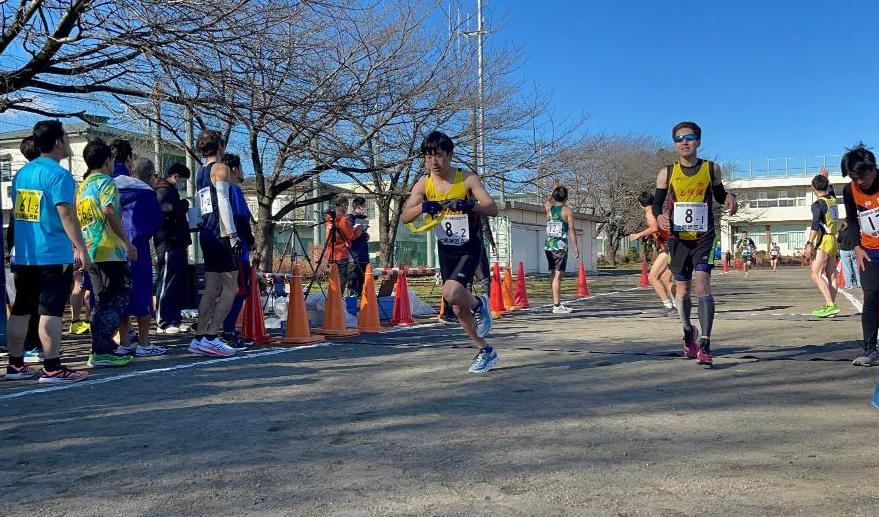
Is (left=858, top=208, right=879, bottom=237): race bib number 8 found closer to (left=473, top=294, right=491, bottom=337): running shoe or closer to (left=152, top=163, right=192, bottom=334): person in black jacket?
(left=473, top=294, right=491, bottom=337): running shoe

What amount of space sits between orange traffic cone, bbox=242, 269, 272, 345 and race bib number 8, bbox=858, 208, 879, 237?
596 cm

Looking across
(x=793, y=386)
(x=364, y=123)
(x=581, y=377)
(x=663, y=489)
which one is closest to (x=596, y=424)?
(x=663, y=489)

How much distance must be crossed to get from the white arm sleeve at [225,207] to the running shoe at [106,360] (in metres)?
1.50

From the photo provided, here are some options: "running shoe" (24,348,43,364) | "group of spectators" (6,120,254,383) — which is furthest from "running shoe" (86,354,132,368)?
"running shoe" (24,348,43,364)

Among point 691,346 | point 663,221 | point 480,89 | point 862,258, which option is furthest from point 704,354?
point 480,89

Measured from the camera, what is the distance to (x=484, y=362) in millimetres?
6047

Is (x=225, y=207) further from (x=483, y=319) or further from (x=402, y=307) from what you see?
(x=402, y=307)

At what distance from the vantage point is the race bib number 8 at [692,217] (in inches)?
252

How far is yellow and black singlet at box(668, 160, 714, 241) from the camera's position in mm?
6410

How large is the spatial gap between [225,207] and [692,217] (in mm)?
4318

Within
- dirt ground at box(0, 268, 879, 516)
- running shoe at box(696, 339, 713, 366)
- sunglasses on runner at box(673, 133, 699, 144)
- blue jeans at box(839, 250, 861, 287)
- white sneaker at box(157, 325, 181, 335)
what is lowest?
dirt ground at box(0, 268, 879, 516)

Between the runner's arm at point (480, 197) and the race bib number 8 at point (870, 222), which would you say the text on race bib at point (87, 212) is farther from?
the race bib number 8 at point (870, 222)

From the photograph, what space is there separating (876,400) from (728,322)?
549 centimetres

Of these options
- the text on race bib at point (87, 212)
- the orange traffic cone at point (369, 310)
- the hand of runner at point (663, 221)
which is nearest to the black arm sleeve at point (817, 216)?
the hand of runner at point (663, 221)
